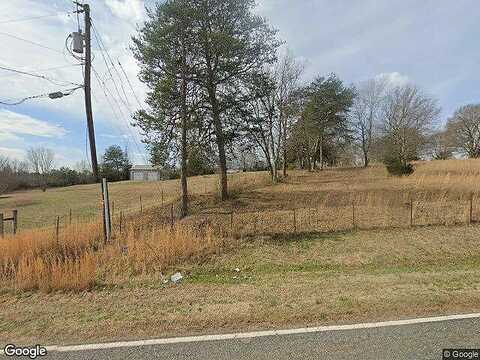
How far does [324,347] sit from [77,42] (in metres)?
7.64

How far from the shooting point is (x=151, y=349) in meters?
3.86

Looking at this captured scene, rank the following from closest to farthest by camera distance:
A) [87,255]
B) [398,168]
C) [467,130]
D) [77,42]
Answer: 1. [77,42]
2. [87,255]
3. [398,168]
4. [467,130]

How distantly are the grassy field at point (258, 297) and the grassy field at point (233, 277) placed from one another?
0.02 metres

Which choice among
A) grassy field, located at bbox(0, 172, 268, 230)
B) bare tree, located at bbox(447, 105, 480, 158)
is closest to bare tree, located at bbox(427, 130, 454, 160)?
bare tree, located at bbox(447, 105, 480, 158)

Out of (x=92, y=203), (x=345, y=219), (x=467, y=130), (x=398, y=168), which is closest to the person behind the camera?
(x=345, y=219)

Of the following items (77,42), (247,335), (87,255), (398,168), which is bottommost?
(247,335)

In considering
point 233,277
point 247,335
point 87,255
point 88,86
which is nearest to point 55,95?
point 88,86

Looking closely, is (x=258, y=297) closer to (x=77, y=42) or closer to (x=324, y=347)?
(x=324, y=347)

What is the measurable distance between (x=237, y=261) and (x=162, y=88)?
1021 cm

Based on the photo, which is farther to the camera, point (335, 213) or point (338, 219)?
point (335, 213)

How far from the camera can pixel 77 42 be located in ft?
23.6

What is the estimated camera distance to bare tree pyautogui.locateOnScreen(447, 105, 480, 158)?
206 feet

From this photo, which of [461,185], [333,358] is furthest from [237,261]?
[461,185]

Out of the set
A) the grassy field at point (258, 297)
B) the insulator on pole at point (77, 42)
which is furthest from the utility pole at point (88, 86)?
the grassy field at point (258, 297)
